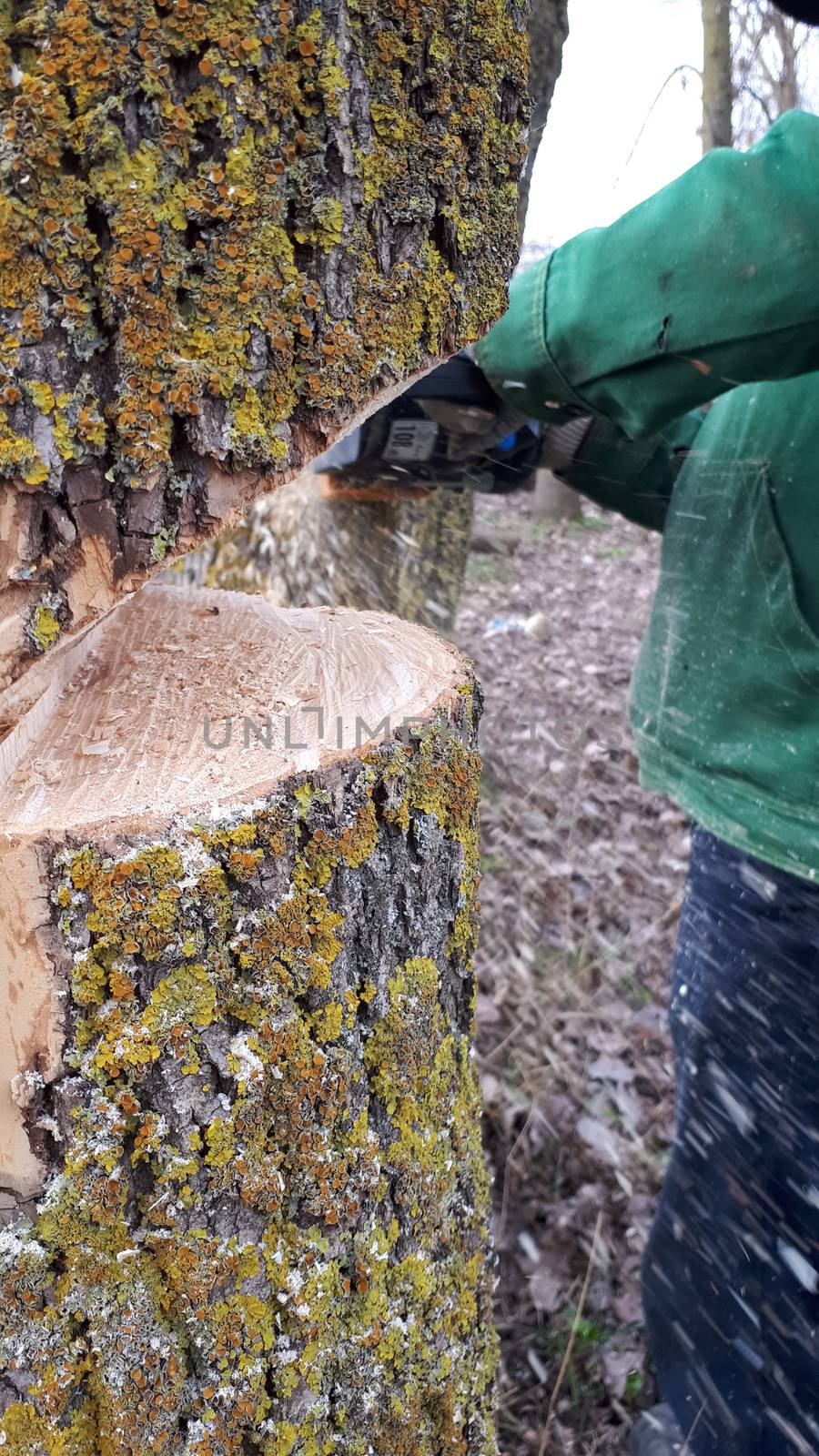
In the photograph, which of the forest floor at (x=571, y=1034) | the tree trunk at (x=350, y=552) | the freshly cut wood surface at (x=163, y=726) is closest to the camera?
the freshly cut wood surface at (x=163, y=726)

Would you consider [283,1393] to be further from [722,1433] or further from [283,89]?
[283,89]

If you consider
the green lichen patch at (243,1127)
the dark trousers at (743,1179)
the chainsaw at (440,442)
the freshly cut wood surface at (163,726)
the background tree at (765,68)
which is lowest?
the dark trousers at (743,1179)

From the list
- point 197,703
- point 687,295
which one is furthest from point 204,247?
point 687,295

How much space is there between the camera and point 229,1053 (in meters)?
1.00

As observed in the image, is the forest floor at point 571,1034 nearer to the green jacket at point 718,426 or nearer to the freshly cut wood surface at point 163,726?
Result: the green jacket at point 718,426

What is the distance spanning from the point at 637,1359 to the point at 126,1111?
164 cm

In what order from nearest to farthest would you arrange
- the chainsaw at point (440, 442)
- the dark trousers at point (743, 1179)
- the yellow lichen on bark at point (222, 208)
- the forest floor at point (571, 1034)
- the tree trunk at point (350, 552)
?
the yellow lichen on bark at point (222, 208) → the dark trousers at point (743, 1179) → the chainsaw at point (440, 442) → the forest floor at point (571, 1034) → the tree trunk at point (350, 552)

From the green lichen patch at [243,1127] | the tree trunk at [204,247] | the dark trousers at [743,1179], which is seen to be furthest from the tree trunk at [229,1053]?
the dark trousers at [743,1179]

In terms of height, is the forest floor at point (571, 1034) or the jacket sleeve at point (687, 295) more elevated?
the jacket sleeve at point (687, 295)

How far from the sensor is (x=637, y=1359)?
6.48ft

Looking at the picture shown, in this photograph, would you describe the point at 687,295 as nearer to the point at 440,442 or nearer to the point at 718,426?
the point at 718,426

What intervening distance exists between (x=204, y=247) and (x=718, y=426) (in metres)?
1.28

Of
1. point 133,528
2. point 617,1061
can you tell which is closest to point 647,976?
point 617,1061

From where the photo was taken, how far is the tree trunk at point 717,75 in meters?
2.30
